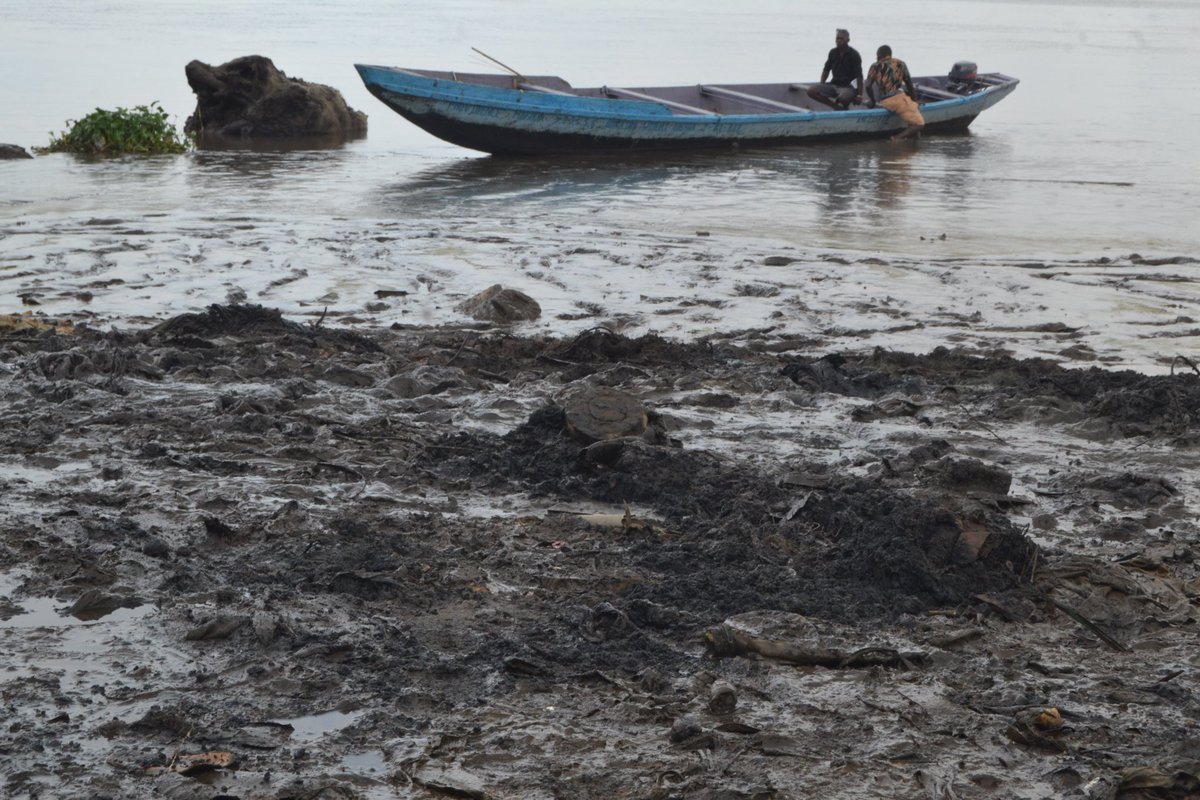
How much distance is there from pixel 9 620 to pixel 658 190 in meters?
11.8

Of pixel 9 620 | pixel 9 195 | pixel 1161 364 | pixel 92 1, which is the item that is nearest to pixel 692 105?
pixel 9 195

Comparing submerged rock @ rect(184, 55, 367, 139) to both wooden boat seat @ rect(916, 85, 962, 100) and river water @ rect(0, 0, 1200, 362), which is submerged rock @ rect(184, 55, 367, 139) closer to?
river water @ rect(0, 0, 1200, 362)

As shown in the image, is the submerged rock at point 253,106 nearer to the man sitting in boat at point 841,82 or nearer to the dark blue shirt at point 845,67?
the man sitting in boat at point 841,82

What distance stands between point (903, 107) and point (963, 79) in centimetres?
395

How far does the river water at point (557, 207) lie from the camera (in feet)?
31.5

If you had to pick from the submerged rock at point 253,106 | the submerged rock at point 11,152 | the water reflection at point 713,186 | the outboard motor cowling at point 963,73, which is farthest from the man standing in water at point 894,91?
the submerged rock at point 11,152

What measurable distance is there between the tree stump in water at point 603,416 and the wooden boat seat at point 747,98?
14791mm

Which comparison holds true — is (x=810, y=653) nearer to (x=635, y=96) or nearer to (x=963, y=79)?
(x=635, y=96)

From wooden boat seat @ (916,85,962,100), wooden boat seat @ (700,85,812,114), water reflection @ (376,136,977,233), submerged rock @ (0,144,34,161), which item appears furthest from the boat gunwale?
wooden boat seat @ (916,85,962,100)

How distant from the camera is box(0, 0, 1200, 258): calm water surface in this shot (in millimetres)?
12883

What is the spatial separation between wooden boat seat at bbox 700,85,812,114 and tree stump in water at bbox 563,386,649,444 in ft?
48.5

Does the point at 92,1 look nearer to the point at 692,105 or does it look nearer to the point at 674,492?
the point at 692,105

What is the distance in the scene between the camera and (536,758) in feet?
11.2

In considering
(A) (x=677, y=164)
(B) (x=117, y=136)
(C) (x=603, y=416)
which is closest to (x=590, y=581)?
(C) (x=603, y=416)
